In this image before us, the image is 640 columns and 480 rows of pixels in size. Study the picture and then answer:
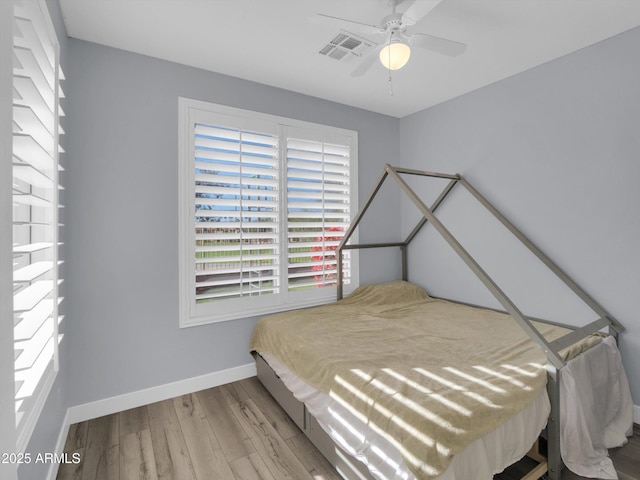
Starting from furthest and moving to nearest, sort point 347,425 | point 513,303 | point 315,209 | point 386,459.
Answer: point 315,209
point 513,303
point 347,425
point 386,459

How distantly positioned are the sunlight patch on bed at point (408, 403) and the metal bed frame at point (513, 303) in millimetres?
735

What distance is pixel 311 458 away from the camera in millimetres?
1825

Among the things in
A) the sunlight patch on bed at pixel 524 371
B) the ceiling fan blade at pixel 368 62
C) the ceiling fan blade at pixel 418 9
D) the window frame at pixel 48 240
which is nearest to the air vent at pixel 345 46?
the ceiling fan blade at pixel 368 62

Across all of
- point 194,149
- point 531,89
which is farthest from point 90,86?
point 531,89

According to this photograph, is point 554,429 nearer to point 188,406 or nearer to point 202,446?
point 202,446

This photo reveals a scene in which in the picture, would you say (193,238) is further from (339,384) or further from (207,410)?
(339,384)

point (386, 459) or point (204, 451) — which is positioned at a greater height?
point (386, 459)

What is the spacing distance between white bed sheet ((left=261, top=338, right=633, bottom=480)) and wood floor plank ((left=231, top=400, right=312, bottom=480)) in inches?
11.0

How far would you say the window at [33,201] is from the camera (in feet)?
3.53

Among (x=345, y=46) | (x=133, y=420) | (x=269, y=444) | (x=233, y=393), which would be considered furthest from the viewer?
(x=233, y=393)

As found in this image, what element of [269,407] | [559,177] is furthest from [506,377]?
[559,177]

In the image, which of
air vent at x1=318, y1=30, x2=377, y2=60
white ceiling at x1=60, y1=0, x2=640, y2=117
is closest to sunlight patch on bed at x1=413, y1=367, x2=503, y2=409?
air vent at x1=318, y1=30, x2=377, y2=60

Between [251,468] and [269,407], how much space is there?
1.94 ft

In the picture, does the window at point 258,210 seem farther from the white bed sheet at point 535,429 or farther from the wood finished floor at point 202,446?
the white bed sheet at point 535,429
